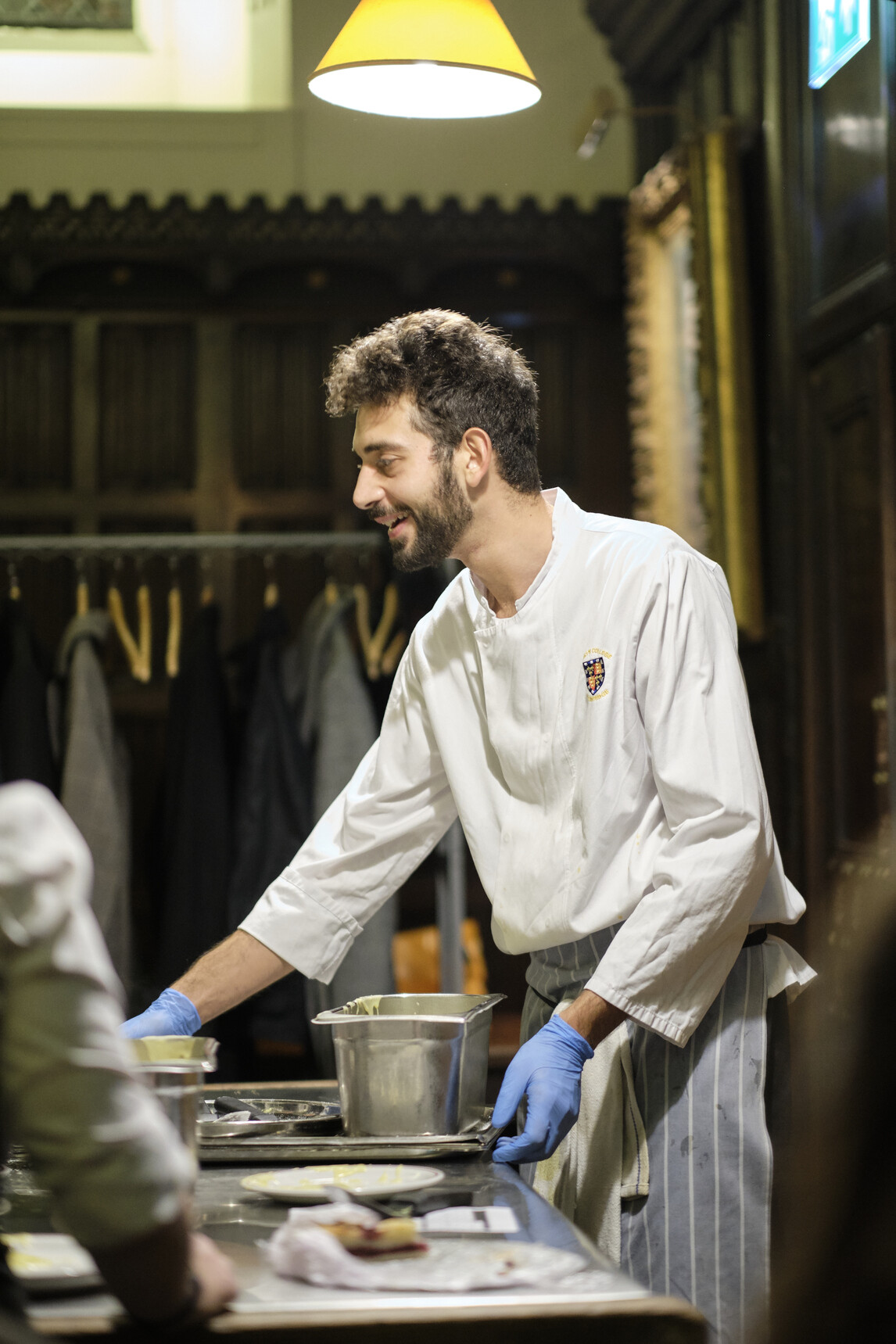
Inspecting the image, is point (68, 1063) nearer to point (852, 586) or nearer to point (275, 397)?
point (852, 586)

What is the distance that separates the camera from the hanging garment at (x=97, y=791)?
3.57 m

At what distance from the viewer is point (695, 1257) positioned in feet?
5.55

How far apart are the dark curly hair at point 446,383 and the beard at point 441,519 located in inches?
1.8

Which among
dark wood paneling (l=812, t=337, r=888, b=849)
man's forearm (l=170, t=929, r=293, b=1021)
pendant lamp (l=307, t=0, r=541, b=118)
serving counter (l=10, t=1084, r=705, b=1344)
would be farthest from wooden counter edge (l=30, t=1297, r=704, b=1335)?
dark wood paneling (l=812, t=337, r=888, b=849)

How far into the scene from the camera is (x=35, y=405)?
14.1 ft

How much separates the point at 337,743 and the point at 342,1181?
227 cm

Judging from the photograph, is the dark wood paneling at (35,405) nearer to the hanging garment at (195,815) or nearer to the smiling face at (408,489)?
the hanging garment at (195,815)

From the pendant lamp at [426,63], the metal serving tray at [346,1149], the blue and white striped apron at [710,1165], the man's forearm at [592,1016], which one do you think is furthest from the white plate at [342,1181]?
the pendant lamp at [426,63]

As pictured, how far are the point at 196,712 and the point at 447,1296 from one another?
2683 millimetres

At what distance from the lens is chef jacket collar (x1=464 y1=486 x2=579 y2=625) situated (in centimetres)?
200

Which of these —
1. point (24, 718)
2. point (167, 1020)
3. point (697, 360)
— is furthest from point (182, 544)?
point (167, 1020)

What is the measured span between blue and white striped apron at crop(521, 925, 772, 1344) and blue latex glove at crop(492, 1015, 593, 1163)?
168 millimetres

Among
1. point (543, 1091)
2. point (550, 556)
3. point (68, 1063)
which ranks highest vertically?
point (550, 556)

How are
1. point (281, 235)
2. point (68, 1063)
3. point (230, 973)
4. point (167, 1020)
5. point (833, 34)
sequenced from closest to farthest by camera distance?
point (68, 1063) → point (167, 1020) → point (230, 973) → point (833, 34) → point (281, 235)
